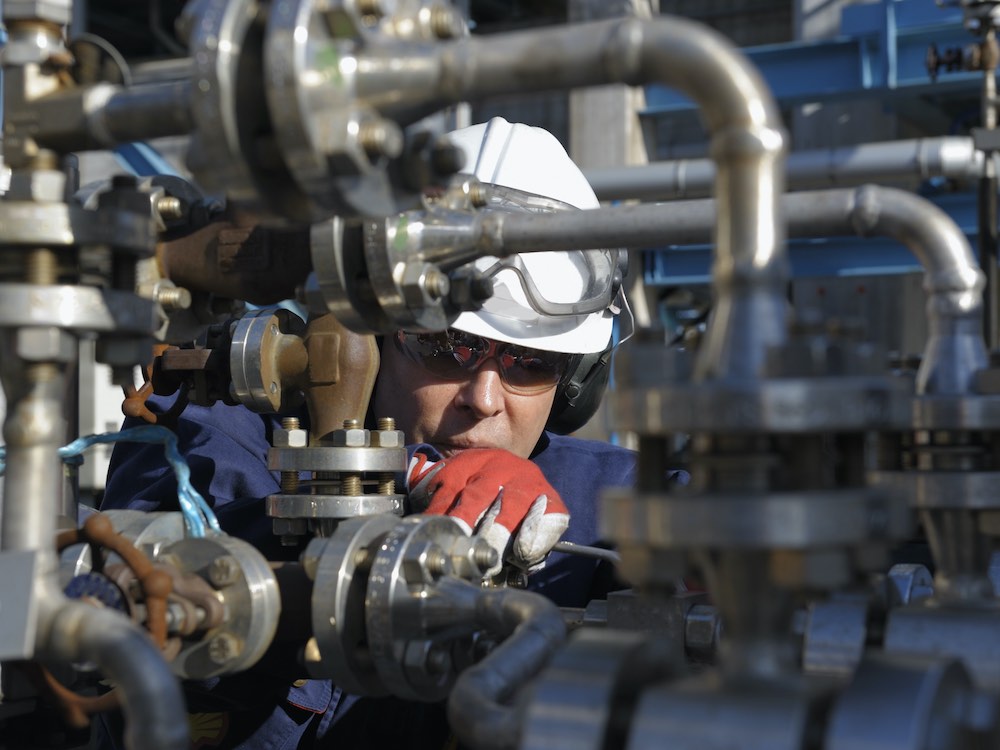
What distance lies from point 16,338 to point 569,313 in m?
0.95

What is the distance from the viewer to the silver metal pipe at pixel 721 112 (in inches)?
22.0

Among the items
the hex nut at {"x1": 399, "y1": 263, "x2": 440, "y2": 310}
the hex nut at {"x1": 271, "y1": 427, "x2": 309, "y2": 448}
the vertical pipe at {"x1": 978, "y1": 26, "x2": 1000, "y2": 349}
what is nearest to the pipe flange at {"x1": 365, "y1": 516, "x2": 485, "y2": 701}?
the hex nut at {"x1": 399, "y1": 263, "x2": 440, "y2": 310}

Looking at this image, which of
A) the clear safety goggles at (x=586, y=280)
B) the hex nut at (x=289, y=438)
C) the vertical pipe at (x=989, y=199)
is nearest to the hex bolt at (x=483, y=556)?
the hex nut at (x=289, y=438)

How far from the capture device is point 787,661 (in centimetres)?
59

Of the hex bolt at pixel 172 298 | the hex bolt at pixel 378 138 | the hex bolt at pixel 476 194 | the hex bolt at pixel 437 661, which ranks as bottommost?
the hex bolt at pixel 437 661

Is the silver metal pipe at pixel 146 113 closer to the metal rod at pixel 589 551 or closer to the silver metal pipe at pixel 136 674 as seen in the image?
the silver metal pipe at pixel 136 674

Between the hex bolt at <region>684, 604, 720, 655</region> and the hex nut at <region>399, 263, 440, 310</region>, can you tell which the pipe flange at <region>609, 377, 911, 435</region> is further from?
the hex bolt at <region>684, 604, 720, 655</region>

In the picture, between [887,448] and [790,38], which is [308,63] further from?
[790,38]

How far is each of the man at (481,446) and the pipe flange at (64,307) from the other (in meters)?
0.56

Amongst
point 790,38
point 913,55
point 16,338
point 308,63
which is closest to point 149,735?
point 16,338

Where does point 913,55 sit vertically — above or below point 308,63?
above

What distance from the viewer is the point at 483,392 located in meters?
1.64

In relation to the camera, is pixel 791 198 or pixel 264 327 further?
pixel 264 327

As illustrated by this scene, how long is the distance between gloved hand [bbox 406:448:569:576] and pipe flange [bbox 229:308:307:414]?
0.81 feet
